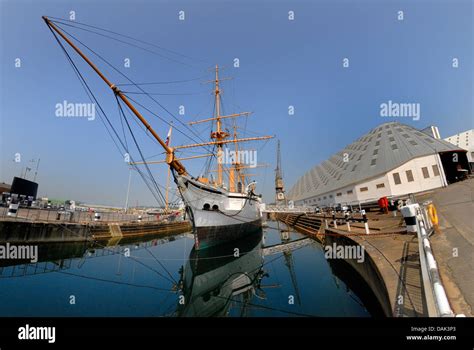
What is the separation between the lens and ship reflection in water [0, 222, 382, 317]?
24.0ft

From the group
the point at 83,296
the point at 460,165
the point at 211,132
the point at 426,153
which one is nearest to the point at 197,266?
the point at 83,296

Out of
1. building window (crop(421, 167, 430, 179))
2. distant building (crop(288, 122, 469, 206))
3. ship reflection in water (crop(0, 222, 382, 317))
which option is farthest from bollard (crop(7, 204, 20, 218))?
building window (crop(421, 167, 430, 179))

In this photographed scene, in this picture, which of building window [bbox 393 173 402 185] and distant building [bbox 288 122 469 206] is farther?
building window [bbox 393 173 402 185]

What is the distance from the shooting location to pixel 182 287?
10.1 m

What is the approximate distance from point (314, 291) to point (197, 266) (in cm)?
826

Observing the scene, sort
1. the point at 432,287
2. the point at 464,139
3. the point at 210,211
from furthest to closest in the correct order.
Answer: the point at 464,139 < the point at 210,211 < the point at 432,287

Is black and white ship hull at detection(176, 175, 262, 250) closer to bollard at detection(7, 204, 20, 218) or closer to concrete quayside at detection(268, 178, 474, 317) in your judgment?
concrete quayside at detection(268, 178, 474, 317)

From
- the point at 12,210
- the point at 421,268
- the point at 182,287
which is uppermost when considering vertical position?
the point at 12,210

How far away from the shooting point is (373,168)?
104 ft

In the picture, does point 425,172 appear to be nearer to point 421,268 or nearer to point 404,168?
point 404,168

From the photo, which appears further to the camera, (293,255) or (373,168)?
(373,168)

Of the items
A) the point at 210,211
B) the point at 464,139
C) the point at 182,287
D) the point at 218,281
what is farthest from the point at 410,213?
the point at 464,139
